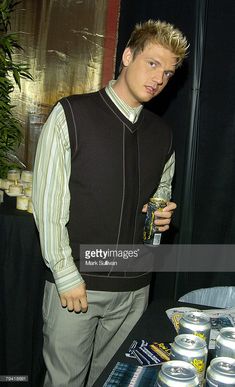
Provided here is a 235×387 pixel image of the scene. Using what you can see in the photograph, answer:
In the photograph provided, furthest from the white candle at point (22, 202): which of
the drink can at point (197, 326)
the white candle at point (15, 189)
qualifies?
the drink can at point (197, 326)

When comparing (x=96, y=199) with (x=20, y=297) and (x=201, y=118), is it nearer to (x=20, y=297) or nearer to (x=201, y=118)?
(x=20, y=297)

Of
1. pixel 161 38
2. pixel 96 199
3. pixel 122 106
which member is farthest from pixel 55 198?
pixel 161 38

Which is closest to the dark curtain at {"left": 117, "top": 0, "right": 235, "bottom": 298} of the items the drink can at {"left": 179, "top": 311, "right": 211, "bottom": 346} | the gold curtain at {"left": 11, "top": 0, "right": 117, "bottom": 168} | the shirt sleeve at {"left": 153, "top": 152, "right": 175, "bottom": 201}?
the gold curtain at {"left": 11, "top": 0, "right": 117, "bottom": 168}

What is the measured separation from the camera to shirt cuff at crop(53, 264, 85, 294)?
1346 mm

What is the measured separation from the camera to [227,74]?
2408 millimetres

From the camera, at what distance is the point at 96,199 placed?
144 centimetres

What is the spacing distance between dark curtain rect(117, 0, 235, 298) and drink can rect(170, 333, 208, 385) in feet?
5.24

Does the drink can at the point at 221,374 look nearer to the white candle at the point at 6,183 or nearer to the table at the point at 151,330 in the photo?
the table at the point at 151,330

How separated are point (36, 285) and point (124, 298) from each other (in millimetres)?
795

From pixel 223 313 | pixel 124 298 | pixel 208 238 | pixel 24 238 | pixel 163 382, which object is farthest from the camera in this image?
pixel 208 238

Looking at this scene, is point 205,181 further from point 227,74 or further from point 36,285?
point 36,285

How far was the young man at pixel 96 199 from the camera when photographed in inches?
53.6

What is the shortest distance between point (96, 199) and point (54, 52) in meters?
1.60

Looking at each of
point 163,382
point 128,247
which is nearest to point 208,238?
point 128,247
